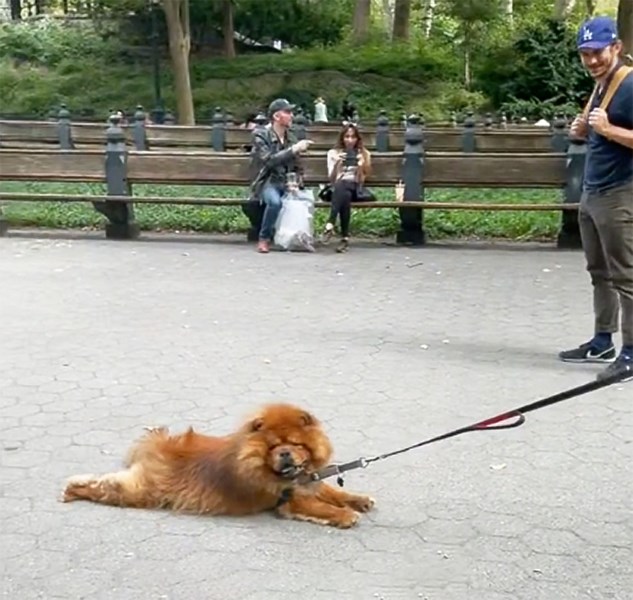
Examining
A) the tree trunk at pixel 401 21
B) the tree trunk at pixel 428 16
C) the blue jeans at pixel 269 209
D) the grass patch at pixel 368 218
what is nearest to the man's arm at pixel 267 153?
the blue jeans at pixel 269 209

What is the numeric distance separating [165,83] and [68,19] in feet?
26.0

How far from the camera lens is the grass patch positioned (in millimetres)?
11312

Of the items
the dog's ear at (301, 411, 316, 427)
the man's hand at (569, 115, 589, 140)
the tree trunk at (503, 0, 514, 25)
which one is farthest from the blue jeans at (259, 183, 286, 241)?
the tree trunk at (503, 0, 514, 25)

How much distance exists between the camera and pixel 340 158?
10.5 metres

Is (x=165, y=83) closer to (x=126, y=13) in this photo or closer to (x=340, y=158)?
(x=126, y=13)

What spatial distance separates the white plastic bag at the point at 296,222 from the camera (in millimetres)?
10281

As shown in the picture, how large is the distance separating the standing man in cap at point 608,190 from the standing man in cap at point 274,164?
457cm

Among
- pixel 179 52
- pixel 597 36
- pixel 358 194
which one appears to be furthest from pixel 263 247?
pixel 179 52

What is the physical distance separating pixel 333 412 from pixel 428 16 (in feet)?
124

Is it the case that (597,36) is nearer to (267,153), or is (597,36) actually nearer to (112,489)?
(112,489)

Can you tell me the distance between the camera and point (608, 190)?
5.94m

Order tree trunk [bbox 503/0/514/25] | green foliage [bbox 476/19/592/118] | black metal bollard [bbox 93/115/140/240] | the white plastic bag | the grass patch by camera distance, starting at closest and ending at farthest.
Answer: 1. the white plastic bag
2. the grass patch
3. black metal bollard [bbox 93/115/140/240]
4. green foliage [bbox 476/19/592/118]
5. tree trunk [bbox 503/0/514/25]

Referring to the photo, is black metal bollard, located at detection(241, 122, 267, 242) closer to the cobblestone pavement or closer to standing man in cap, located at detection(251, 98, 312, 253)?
standing man in cap, located at detection(251, 98, 312, 253)

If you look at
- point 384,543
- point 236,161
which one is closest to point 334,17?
point 236,161
